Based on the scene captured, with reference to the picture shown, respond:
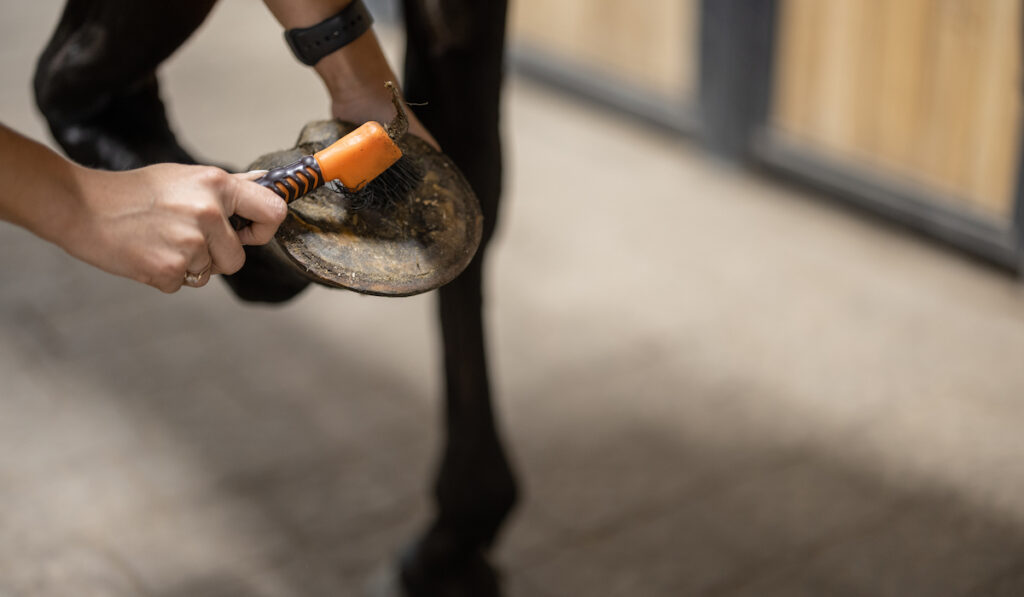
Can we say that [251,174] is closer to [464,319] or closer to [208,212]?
[208,212]

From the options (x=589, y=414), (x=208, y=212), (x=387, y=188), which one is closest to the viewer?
(x=208, y=212)

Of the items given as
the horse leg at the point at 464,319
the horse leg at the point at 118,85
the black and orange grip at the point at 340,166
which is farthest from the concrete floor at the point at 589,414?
the black and orange grip at the point at 340,166

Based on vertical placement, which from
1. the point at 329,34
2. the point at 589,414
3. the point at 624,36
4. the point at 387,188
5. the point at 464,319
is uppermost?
the point at 329,34

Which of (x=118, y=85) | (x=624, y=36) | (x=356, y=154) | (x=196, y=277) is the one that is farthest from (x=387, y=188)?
(x=624, y=36)

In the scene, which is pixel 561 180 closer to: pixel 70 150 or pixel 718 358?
pixel 718 358

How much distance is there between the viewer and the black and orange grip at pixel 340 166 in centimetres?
74

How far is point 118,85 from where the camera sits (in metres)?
0.96

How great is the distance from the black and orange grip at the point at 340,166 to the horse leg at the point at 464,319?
25cm

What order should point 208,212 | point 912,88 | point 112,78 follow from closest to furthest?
point 208,212 → point 112,78 → point 912,88

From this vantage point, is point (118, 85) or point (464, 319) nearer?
point (118, 85)

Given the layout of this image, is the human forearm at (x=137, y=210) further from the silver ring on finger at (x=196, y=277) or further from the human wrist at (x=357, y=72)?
the human wrist at (x=357, y=72)

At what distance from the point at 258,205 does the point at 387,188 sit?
5.7 inches

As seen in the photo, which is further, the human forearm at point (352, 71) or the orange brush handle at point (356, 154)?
the human forearm at point (352, 71)

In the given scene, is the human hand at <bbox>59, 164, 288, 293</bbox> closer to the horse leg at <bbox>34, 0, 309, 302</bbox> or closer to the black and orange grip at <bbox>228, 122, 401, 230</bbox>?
the black and orange grip at <bbox>228, 122, 401, 230</bbox>
